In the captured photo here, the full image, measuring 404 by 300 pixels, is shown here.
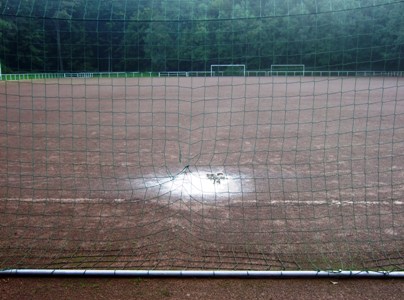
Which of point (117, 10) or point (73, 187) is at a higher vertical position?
point (117, 10)

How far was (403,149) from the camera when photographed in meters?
9.03

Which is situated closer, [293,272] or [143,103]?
[293,272]

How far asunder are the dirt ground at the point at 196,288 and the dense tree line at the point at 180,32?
152 inches

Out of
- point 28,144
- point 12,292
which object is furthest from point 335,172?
point 28,144

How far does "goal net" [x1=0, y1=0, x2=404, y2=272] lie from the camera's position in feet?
14.3

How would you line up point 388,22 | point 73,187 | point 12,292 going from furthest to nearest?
point 388,22 → point 73,187 → point 12,292

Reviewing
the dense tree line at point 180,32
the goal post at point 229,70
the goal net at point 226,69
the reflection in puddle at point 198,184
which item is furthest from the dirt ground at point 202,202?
the goal net at point 226,69

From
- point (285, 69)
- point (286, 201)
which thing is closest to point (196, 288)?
point (286, 201)

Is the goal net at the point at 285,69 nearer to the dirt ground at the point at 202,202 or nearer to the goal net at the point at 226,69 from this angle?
the goal net at the point at 226,69

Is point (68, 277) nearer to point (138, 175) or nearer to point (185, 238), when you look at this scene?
point (185, 238)

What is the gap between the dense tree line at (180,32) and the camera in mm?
6656

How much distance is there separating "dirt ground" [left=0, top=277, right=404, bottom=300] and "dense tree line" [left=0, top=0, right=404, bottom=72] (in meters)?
3.86

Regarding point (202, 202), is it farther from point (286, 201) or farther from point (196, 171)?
point (196, 171)

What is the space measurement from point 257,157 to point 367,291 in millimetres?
5118
